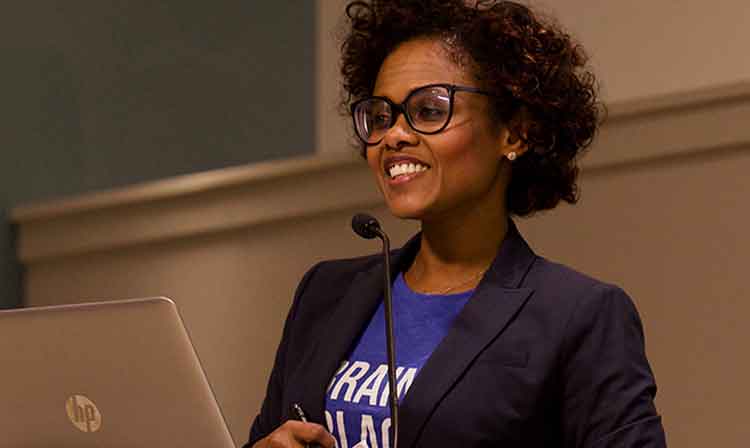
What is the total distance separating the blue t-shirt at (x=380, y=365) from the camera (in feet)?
6.00

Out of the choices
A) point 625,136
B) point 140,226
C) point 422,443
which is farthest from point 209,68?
point 422,443

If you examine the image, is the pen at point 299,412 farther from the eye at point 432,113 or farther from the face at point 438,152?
the eye at point 432,113

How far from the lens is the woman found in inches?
69.9

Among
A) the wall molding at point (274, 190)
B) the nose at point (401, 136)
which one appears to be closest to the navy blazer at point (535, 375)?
the nose at point (401, 136)

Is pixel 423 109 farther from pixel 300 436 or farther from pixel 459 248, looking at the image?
pixel 300 436

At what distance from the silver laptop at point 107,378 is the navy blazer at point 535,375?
253 mm

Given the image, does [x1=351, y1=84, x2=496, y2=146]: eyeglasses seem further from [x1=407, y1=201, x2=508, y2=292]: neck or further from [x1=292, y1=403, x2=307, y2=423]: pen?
[x1=292, y1=403, x2=307, y2=423]: pen

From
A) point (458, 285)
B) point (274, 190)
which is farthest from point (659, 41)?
point (458, 285)

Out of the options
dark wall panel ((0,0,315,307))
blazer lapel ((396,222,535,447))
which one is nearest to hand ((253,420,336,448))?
blazer lapel ((396,222,535,447))

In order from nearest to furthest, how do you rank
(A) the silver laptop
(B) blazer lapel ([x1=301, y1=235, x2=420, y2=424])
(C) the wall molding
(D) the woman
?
(A) the silver laptop, (D) the woman, (B) blazer lapel ([x1=301, y1=235, x2=420, y2=424]), (C) the wall molding

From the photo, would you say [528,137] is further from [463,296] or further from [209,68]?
[209,68]

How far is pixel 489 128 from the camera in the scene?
6.42ft

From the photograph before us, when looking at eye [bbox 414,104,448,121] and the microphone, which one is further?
eye [bbox 414,104,448,121]

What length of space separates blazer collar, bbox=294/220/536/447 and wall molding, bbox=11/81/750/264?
2.69ft
